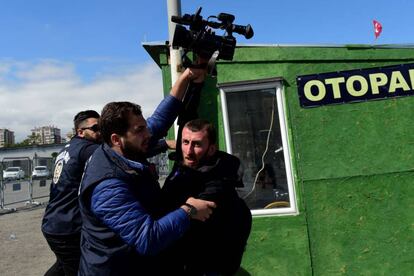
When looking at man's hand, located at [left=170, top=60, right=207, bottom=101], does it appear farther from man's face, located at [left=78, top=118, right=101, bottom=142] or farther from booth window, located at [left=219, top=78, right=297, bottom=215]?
booth window, located at [left=219, top=78, right=297, bottom=215]

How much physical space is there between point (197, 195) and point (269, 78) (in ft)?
7.71

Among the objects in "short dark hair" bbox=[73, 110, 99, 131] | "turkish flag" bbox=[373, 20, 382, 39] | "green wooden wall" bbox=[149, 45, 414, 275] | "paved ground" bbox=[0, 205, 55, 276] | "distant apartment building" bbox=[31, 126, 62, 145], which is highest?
"distant apartment building" bbox=[31, 126, 62, 145]

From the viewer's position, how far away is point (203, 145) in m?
2.26

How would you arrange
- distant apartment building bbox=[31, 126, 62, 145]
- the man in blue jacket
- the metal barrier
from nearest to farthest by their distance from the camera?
the man in blue jacket → the metal barrier → distant apartment building bbox=[31, 126, 62, 145]

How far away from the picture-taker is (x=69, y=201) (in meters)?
3.10

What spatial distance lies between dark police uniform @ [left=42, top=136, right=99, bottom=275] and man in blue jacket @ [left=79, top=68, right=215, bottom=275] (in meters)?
0.98

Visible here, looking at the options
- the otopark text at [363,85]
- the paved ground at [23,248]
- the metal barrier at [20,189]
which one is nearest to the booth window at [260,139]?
the otopark text at [363,85]

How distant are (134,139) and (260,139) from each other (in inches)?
94.1

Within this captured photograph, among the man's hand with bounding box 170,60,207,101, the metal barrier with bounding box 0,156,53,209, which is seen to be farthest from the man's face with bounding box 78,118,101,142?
the metal barrier with bounding box 0,156,53,209

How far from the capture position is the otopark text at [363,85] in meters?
4.12

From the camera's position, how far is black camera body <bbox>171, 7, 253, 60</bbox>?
2.30 metres

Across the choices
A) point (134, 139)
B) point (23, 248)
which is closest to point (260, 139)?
point (134, 139)

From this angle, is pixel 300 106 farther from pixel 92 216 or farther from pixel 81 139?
pixel 92 216

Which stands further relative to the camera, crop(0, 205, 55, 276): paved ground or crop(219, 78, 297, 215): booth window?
crop(0, 205, 55, 276): paved ground
